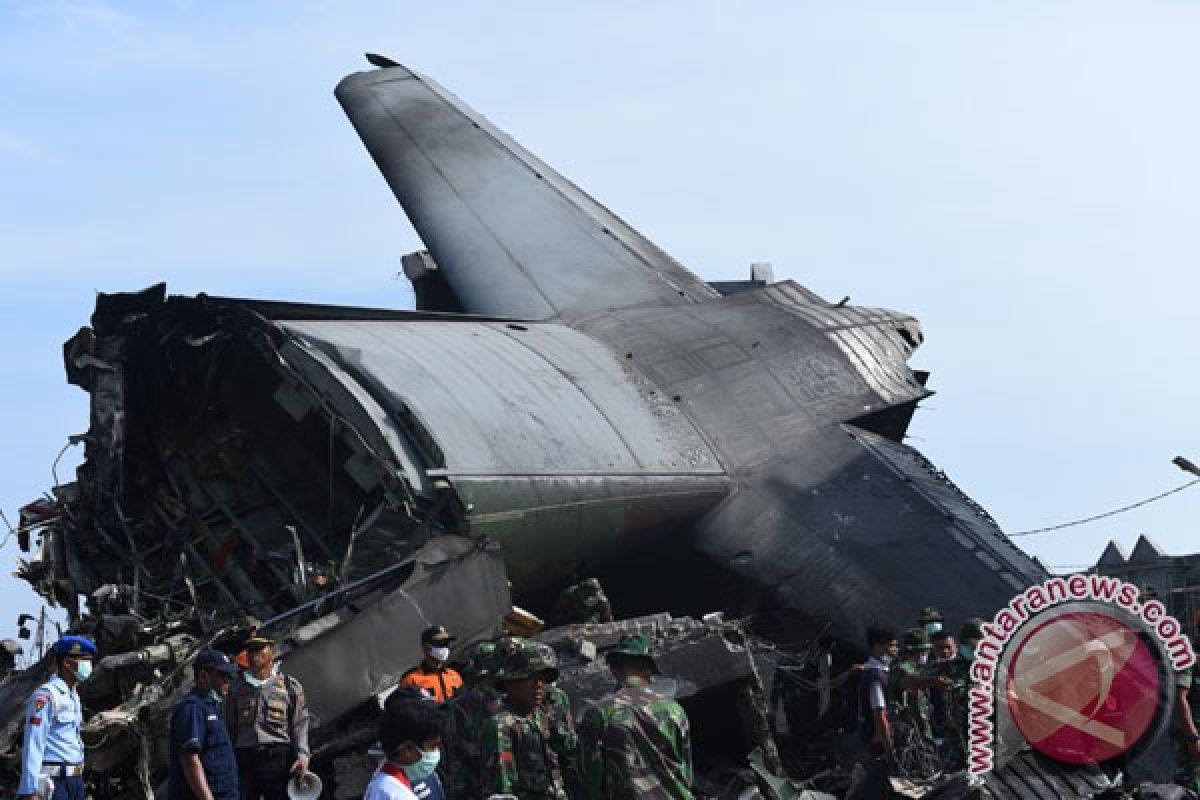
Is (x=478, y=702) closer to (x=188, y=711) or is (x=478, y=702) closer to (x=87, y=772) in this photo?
(x=188, y=711)

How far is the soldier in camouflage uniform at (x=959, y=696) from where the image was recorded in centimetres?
1322

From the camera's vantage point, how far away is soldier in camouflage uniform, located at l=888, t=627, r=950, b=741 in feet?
43.8

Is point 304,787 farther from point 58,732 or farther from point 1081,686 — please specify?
point 1081,686

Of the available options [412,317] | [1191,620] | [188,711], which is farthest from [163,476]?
[1191,620]

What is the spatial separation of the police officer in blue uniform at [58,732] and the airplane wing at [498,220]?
34.7 feet

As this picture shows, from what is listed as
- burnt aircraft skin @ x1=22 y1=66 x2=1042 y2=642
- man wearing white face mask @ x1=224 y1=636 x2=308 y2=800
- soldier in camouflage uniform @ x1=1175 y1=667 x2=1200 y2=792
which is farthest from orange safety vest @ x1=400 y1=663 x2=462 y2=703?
soldier in camouflage uniform @ x1=1175 y1=667 x2=1200 y2=792

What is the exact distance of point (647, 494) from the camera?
16.4m

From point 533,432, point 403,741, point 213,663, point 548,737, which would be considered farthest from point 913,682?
point 403,741

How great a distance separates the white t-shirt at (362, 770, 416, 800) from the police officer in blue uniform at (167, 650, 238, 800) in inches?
124

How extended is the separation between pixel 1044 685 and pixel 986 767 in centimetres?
74

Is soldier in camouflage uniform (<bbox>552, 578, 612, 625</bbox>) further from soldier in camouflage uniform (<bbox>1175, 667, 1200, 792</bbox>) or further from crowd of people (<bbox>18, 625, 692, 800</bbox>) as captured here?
soldier in camouflage uniform (<bbox>1175, 667, 1200, 792</bbox>)

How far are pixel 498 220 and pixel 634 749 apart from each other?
15.0 m

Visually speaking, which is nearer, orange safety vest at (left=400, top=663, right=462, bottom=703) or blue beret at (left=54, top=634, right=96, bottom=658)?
blue beret at (left=54, top=634, right=96, bottom=658)

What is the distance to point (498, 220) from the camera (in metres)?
22.9
